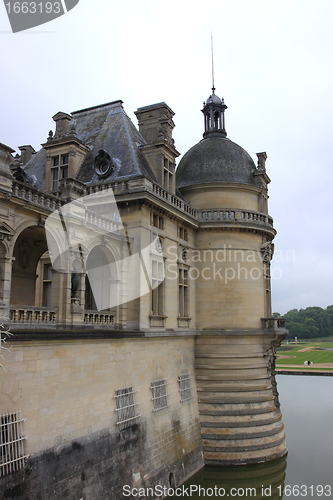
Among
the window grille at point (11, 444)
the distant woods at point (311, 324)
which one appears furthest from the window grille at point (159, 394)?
the distant woods at point (311, 324)

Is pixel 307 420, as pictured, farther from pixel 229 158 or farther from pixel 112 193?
pixel 112 193

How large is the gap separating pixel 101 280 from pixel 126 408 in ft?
18.6

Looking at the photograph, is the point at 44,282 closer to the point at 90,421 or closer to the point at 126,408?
the point at 126,408

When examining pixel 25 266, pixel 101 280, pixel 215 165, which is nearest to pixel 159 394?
pixel 101 280

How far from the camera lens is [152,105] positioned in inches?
1037

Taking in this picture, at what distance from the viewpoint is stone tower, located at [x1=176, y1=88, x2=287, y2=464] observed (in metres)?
23.2

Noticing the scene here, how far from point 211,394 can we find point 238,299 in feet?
17.6

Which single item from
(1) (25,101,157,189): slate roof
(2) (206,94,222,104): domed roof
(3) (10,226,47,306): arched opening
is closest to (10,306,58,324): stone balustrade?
(3) (10,226,47,306): arched opening

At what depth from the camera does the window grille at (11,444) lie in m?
12.0

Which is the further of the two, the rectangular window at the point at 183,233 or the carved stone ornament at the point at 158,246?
the rectangular window at the point at 183,233

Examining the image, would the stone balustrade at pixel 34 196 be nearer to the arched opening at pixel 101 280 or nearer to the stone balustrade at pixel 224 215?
the arched opening at pixel 101 280

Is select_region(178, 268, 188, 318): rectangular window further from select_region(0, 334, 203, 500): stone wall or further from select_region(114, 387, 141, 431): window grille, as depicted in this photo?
select_region(114, 387, 141, 431): window grille

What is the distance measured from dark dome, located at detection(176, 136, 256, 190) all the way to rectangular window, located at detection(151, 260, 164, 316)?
732 cm

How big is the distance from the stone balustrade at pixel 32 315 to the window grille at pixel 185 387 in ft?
30.8
